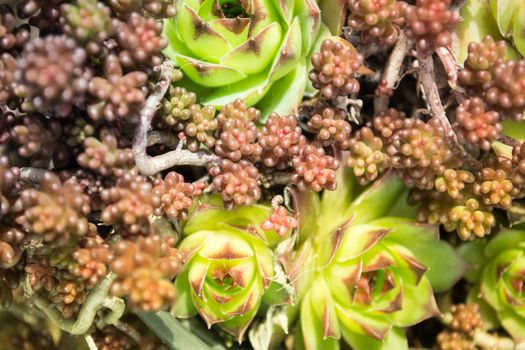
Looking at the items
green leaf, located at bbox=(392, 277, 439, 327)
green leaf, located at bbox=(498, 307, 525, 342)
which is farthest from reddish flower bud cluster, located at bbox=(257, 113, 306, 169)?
green leaf, located at bbox=(498, 307, 525, 342)

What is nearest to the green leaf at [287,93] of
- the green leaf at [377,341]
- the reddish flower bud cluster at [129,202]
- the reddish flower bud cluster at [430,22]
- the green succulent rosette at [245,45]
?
the green succulent rosette at [245,45]

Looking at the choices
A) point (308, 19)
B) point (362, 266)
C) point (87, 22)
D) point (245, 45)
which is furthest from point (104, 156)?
point (362, 266)

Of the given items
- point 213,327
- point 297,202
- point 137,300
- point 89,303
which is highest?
point 137,300

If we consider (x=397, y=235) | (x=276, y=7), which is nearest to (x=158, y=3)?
(x=276, y=7)

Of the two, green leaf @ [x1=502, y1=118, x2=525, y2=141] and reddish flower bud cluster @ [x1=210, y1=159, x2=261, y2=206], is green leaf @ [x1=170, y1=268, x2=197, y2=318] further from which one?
green leaf @ [x1=502, y1=118, x2=525, y2=141]

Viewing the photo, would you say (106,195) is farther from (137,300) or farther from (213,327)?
(213,327)

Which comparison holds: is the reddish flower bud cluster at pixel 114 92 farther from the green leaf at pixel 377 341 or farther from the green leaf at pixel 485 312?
the green leaf at pixel 485 312

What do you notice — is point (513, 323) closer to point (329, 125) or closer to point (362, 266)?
point (362, 266)
